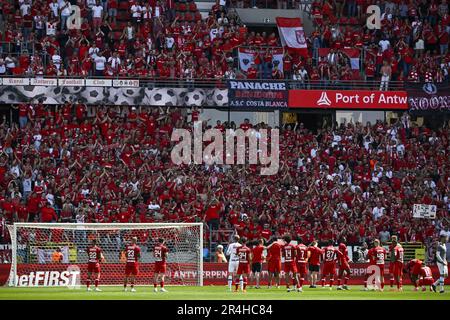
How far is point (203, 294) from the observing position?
95.9ft

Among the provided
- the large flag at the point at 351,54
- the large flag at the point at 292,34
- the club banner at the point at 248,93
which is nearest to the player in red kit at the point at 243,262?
the club banner at the point at 248,93

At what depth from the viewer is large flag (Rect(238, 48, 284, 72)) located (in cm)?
4600

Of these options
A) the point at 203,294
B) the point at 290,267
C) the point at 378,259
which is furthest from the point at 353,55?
the point at 203,294

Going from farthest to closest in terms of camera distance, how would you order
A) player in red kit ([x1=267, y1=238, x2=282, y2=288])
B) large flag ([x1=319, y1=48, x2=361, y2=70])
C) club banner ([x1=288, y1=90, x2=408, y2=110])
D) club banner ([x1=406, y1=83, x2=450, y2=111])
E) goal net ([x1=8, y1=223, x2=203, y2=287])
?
large flag ([x1=319, y1=48, x2=361, y2=70]), club banner ([x1=406, y1=83, x2=450, y2=111]), club banner ([x1=288, y1=90, x2=408, y2=110]), goal net ([x1=8, y1=223, x2=203, y2=287]), player in red kit ([x1=267, y1=238, x2=282, y2=288])

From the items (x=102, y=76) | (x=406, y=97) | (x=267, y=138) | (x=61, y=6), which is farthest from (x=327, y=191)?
(x=61, y=6)

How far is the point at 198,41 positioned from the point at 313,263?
15.8m

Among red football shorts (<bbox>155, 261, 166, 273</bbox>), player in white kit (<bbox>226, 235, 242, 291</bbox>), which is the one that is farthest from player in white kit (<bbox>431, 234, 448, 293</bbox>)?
red football shorts (<bbox>155, 261, 166, 273</bbox>)

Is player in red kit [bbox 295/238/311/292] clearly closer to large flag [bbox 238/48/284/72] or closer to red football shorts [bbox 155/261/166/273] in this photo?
red football shorts [bbox 155/261/166/273]

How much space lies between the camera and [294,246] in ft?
106

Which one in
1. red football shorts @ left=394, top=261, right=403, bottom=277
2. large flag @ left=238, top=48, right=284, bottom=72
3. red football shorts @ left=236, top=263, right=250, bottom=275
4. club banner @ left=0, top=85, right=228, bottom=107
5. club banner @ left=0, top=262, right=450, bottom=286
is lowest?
club banner @ left=0, top=262, right=450, bottom=286

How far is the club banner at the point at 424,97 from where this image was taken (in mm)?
46000

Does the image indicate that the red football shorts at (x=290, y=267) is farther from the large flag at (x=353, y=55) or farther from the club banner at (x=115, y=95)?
the large flag at (x=353, y=55)

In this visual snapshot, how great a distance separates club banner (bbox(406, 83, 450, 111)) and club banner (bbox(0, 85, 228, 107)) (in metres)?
8.00

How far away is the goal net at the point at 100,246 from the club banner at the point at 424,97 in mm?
14083
